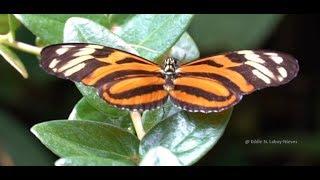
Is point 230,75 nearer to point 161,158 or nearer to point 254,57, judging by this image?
point 254,57

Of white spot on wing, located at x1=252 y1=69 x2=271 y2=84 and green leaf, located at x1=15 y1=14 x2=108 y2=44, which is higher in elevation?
green leaf, located at x1=15 y1=14 x2=108 y2=44

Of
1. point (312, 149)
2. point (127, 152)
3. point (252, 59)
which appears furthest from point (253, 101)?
point (127, 152)

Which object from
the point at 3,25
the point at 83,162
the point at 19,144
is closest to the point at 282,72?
the point at 83,162

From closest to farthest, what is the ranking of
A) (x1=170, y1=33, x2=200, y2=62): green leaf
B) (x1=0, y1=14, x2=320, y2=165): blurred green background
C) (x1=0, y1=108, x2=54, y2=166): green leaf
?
(x1=170, y1=33, x2=200, y2=62): green leaf
(x1=0, y1=108, x2=54, y2=166): green leaf
(x1=0, y1=14, x2=320, y2=165): blurred green background

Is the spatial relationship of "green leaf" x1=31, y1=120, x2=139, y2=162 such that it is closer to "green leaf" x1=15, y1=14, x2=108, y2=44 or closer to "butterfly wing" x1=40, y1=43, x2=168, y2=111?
"butterfly wing" x1=40, y1=43, x2=168, y2=111

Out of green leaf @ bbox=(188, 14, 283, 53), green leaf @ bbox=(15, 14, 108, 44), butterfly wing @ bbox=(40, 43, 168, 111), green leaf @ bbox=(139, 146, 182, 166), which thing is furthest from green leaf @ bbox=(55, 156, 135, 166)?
green leaf @ bbox=(188, 14, 283, 53)

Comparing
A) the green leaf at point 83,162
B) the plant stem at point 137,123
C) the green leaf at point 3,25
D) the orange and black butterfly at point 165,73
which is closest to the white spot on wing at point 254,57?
the orange and black butterfly at point 165,73

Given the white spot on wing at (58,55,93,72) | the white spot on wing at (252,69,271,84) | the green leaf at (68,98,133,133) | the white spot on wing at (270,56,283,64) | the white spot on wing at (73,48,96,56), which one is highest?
the white spot on wing at (73,48,96,56)
